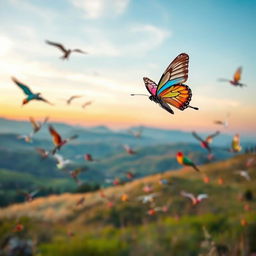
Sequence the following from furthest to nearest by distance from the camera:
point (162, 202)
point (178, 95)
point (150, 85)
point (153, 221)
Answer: point (162, 202) → point (153, 221) → point (150, 85) → point (178, 95)

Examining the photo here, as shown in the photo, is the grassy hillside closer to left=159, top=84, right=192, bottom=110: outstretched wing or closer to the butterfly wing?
the butterfly wing

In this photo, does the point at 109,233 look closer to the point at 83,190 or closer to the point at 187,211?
the point at 187,211

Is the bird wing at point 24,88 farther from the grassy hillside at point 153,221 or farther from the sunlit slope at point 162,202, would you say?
the sunlit slope at point 162,202

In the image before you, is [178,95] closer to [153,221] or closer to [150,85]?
[150,85]

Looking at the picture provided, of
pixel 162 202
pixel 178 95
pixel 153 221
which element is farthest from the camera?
pixel 162 202

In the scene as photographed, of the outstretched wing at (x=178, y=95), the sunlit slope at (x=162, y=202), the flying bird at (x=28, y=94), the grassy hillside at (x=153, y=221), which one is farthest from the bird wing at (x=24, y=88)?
the sunlit slope at (x=162, y=202)

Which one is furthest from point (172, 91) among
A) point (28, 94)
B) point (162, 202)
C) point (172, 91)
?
point (162, 202)

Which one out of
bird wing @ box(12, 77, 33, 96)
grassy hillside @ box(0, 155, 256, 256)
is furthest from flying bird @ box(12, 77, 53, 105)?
grassy hillside @ box(0, 155, 256, 256)

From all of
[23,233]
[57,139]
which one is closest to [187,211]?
[23,233]
